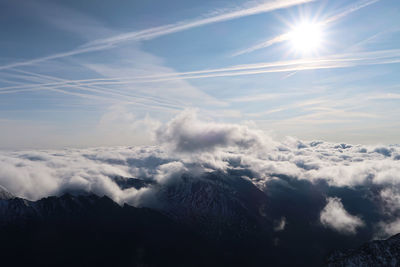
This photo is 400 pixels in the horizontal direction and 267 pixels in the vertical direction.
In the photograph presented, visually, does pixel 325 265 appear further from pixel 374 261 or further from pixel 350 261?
pixel 374 261

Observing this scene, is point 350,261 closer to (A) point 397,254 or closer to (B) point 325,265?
(B) point 325,265

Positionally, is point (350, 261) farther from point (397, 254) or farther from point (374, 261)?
point (397, 254)

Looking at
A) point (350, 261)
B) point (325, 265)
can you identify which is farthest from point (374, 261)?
point (325, 265)

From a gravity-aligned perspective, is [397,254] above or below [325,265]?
above

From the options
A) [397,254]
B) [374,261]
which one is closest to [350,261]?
[374,261]

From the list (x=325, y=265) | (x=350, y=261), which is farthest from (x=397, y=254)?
(x=325, y=265)
